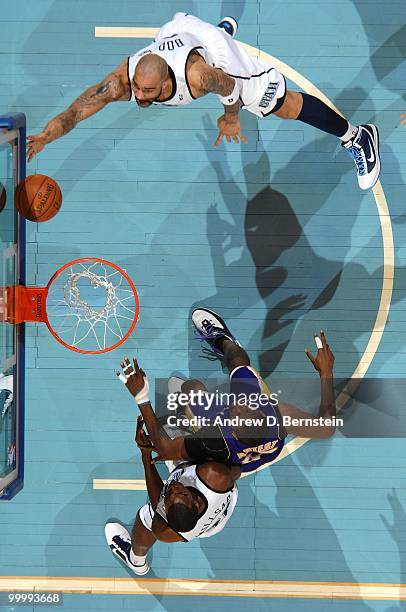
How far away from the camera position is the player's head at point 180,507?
5.83m

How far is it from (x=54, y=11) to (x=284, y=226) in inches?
118

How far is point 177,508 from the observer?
19.1 ft

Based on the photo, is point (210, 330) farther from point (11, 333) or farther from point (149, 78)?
point (149, 78)

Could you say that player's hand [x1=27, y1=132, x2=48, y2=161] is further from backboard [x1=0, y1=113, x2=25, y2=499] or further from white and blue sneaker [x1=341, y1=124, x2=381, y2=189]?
white and blue sneaker [x1=341, y1=124, x2=381, y2=189]

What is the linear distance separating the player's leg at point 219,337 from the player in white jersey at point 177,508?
96 cm

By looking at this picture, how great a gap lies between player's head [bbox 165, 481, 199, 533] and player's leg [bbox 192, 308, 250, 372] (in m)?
1.26

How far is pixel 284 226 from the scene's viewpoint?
23.0 feet

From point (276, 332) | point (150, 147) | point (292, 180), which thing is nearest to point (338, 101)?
point (292, 180)

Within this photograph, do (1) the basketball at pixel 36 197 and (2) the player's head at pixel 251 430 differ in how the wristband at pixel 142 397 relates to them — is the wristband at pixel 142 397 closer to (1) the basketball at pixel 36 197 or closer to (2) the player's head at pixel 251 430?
(2) the player's head at pixel 251 430

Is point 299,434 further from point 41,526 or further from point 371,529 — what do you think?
point 41,526

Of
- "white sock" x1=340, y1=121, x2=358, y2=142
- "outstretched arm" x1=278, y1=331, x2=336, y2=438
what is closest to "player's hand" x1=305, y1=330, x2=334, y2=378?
"outstretched arm" x1=278, y1=331, x2=336, y2=438

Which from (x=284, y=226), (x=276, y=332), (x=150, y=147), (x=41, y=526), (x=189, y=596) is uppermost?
(x=150, y=147)

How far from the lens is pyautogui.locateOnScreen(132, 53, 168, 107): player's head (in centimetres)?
552

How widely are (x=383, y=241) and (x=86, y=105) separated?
3.04m
